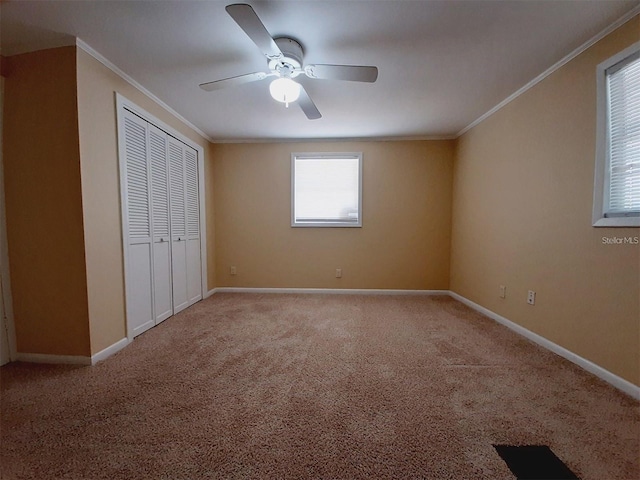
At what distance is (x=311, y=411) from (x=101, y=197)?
2.14m

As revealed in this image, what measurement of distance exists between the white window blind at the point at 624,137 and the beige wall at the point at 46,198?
3.58 meters

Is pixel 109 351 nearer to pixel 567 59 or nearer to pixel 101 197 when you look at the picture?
pixel 101 197

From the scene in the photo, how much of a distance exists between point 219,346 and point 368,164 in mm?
3007

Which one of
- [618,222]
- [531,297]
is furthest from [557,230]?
[531,297]

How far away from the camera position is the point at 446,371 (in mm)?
1793

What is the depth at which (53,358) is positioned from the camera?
1.93m

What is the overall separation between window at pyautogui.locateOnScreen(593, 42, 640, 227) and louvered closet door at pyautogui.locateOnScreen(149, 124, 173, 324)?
11.9 ft

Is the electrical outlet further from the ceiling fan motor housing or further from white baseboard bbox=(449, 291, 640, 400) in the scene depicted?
the ceiling fan motor housing

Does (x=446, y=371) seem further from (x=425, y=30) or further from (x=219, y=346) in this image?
(x=425, y=30)

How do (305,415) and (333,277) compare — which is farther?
(333,277)

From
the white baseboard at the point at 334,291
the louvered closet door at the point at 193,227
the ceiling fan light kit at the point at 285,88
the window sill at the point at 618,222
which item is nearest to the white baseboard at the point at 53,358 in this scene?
the louvered closet door at the point at 193,227

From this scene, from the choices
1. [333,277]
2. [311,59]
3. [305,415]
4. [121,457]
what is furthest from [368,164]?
[121,457]

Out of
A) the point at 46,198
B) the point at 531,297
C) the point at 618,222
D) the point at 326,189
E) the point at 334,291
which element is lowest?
the point at 334,291

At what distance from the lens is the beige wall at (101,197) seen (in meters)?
1.87
